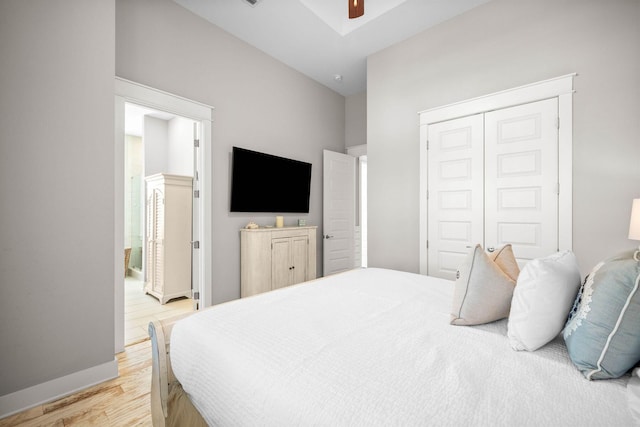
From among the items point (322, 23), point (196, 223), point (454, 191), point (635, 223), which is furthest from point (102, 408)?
point (322, 23)

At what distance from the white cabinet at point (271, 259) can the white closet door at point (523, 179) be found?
2137 millimetres

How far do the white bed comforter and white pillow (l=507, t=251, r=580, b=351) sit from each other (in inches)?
1.9

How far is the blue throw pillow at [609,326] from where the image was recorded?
74cm

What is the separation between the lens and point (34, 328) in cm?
168

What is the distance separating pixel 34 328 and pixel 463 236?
3494 millimetres

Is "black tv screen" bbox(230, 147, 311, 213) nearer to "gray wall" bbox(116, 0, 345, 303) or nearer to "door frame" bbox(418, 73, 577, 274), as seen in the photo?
"gray wall" bbox(116, 0, 345, 303)

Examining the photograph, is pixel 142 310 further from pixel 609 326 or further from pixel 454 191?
pixel 609 326

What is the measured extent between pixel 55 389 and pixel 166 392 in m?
1.20

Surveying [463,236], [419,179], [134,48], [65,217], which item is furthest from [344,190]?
[65,217]

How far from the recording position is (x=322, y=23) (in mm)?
Result: 2979

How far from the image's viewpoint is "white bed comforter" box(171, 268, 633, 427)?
65cm

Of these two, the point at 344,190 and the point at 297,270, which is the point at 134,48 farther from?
the point at 344,190

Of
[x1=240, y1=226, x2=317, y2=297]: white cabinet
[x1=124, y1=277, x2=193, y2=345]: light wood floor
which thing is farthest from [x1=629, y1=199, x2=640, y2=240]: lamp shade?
[x1=124, y1=277, x2=193, y2=345]: light wood floor

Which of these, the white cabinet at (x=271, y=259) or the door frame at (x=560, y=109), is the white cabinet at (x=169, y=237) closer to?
the white cabinet at (x=271, y=259)
